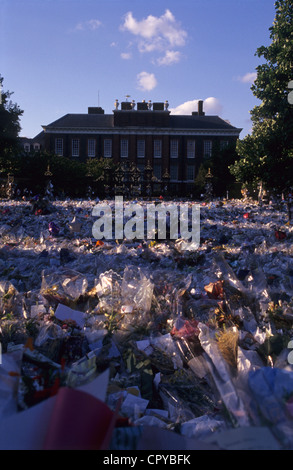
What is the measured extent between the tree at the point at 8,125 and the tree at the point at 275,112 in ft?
47.0

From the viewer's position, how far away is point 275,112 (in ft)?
34.0

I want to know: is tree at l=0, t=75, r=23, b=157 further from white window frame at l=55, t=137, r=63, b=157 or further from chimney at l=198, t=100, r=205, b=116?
chimney at l=198, t=100, r=205, b=116

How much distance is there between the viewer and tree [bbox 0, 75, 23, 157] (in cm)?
2022

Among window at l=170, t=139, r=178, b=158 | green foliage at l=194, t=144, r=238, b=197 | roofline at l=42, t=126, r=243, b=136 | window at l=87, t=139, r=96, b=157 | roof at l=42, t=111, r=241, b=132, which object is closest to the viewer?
green foliage at l=194, t=144, r=238, b=197

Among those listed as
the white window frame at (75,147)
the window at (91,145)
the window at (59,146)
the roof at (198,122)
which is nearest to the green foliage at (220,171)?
the roof at (198,122)

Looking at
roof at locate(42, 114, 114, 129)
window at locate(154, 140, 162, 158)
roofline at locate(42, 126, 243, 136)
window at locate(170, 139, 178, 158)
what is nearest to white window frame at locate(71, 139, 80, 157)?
roofline at locate(42, 126, 243, 136)

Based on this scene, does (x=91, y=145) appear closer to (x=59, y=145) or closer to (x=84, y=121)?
(x=84, y=121)

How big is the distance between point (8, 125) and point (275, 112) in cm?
1530

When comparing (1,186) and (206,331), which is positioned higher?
(1,186)

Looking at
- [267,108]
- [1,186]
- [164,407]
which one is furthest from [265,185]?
[1,186]

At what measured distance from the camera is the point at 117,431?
991 mm

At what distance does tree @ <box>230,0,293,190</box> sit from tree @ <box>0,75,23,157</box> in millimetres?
14334

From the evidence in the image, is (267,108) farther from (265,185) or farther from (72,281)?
(72,281)

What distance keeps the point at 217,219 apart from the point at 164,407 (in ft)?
24.6
